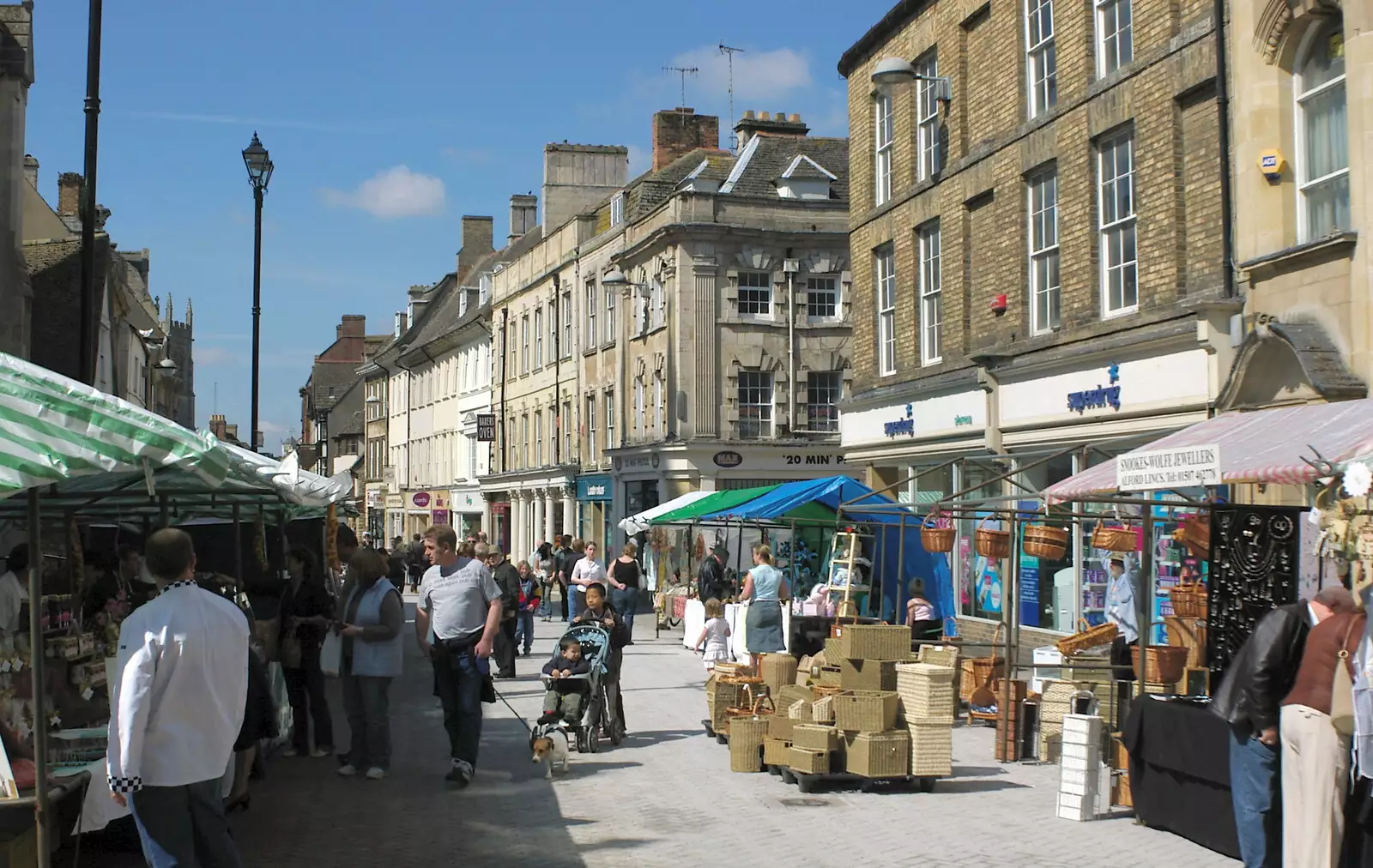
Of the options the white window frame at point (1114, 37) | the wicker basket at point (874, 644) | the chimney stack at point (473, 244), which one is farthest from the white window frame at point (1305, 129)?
the chimney stack at point (473, 244)

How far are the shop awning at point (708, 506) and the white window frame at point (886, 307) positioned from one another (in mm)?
3444

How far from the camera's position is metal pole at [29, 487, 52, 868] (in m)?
6.46

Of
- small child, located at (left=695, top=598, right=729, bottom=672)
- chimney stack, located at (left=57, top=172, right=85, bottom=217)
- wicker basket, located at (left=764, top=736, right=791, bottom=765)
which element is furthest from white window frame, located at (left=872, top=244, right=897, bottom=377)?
chimney stack, located at (left=57, top=172, right=85, bottom=217)

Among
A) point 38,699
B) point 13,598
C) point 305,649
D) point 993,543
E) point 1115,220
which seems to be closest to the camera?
point 38,699

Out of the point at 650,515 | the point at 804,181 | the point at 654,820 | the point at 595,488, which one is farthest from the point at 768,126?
the point at 654,820

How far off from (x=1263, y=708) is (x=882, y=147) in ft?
63.9

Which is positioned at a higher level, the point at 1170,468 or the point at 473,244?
the point at 473,244

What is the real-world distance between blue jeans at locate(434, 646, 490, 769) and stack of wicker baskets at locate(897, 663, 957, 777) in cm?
318

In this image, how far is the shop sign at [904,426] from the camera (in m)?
24.4

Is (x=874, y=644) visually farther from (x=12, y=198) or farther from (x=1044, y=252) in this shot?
(x=12, y=198)

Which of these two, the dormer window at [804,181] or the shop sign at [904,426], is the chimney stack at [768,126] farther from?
the shop sign at [904,426]

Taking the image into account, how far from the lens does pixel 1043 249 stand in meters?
20.1

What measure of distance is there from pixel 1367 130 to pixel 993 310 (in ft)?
27.3

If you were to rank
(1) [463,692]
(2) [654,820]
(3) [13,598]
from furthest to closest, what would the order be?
(1) [463,692] < (2) [654,820] < (3) [13,598]
